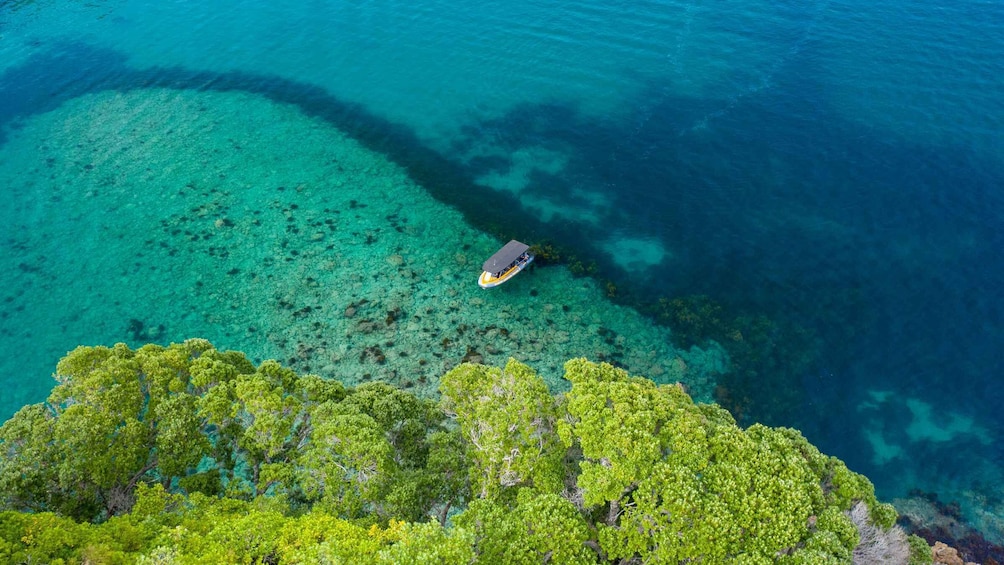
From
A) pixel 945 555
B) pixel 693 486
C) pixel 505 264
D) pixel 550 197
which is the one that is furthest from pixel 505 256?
pixel 945 555

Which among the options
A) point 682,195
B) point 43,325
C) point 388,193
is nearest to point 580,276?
point 682,195

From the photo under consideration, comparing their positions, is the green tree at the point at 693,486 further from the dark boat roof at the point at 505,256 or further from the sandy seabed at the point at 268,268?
the dark boat roof at the point at 505,256

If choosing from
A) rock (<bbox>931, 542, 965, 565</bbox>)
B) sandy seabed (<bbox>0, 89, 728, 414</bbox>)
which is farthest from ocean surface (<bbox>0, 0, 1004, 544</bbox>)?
rock (<bbox>931, 542, 965, 565</bbox>)

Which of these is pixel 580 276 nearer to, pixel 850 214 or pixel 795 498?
pixel 850 214

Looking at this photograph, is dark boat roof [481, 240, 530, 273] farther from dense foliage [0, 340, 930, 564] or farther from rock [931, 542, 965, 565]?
rock [931, 542, 965, 565]

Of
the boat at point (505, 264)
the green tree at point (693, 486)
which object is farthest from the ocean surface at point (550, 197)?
the green tree at point (693, 486)

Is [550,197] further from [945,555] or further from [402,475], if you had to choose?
[945,555]

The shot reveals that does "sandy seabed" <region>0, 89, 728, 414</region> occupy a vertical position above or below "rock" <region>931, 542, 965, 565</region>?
above
